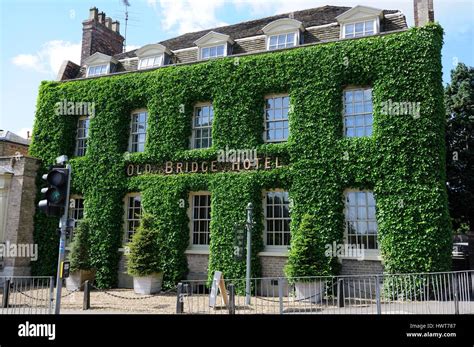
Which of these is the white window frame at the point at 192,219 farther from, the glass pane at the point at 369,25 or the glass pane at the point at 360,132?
the glass pane at the point at 369,25

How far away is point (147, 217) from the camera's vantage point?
16.2 metres

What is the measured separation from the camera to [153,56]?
20.3 meters

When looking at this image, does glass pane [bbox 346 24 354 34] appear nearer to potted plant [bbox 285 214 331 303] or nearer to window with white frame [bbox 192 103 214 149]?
window with white frame [bbox 192 103 214 149]

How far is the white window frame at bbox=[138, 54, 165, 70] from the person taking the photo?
20141mm

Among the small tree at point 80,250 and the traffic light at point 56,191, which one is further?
the small tree at point 80,250

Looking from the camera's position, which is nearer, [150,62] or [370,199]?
[370,199]

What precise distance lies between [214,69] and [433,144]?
913 cm

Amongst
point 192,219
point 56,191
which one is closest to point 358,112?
point 192,219

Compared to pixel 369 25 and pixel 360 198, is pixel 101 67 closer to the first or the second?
pixel 369 25

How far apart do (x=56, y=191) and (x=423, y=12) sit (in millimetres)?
13991

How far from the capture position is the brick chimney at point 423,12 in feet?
50.2

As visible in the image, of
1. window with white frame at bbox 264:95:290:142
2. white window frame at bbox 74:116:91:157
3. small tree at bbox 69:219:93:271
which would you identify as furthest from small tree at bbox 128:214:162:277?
white window frame at bbox 74:116:91:157

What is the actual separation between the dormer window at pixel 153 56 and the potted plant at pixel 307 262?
10.7m

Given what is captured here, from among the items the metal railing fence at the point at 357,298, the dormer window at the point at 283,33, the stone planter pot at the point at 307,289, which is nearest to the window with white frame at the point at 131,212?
the metal railing fence at the point at 357,298
